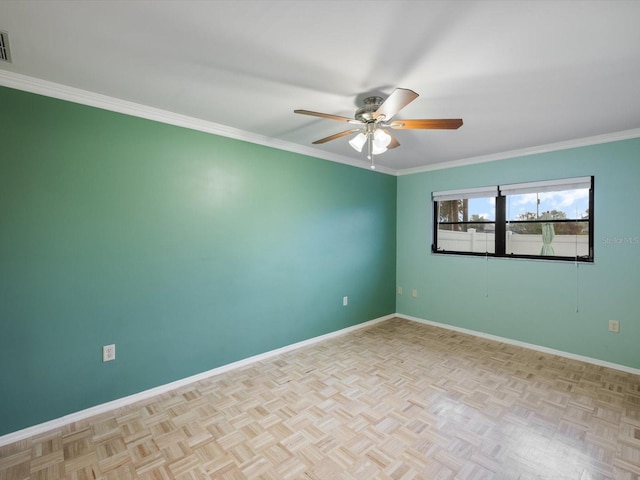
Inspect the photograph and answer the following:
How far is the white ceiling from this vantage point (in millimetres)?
1419

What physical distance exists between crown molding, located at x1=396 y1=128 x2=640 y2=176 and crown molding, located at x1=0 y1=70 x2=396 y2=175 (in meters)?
1.96

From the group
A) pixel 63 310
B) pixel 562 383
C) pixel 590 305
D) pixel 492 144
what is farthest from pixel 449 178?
pixel 63 310

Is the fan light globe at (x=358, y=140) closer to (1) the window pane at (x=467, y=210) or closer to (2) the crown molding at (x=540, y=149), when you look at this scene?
(2) the crown molding at (x=540, y=149)

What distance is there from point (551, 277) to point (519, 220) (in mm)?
770

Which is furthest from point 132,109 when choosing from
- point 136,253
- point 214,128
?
point 136,253

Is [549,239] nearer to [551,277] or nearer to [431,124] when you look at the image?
[551,277]

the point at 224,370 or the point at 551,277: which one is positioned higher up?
the point at 551,277

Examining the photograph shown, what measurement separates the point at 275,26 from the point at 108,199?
1.85 m

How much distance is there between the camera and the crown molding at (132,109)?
2031 mm

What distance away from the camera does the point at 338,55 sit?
1746 millimetres

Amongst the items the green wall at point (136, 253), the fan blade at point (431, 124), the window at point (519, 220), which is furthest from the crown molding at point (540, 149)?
the fan blade at point (431, 124)

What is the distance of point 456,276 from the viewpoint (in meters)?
4.27

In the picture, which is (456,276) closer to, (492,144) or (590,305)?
(590,305)

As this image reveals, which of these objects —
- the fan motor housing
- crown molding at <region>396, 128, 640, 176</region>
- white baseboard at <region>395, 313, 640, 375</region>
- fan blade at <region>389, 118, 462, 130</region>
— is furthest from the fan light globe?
white baseboard at <region>395, 313, 640, 375</region>
